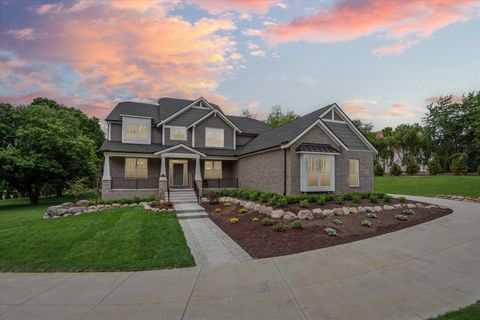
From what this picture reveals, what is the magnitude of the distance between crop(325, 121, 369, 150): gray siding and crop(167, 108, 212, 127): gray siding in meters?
10.6

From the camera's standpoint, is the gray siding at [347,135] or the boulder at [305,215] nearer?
the boulder at [305,215]

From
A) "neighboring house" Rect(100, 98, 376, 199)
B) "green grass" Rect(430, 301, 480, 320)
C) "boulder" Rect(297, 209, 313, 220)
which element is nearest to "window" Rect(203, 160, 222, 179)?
"neighboring house" Rect(100, 98, 376, 199)

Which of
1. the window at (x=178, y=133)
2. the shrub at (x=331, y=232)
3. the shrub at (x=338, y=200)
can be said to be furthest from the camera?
the window at (x=178, y=133)

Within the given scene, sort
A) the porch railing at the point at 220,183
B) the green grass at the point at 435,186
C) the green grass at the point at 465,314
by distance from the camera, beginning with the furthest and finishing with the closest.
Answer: the green grass at the point at 435,186
the porch railing at the point at 220,183
the green grass at the point at 465,314

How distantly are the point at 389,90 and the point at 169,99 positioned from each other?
18.9m

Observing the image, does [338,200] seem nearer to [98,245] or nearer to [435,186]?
[98,245]

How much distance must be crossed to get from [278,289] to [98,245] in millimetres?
6309

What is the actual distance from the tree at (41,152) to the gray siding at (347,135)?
21.7 metres

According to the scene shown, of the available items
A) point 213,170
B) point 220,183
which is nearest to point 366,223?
point 220,183

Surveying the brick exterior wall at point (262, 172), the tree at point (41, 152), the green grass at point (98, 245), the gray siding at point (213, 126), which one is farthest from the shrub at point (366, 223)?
the tree at point (41, 152)

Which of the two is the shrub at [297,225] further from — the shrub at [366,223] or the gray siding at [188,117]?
the gray siding at [188,117]

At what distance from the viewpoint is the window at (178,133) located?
1997 centimetres

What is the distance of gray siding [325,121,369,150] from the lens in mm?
16609

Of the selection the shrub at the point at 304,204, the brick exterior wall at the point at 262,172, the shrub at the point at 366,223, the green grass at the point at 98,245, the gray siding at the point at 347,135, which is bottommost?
the green grass at the point at 98,245
